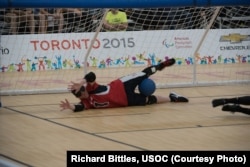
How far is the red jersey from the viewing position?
9.02m

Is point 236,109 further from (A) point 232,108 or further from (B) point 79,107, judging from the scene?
(B) point 79,107

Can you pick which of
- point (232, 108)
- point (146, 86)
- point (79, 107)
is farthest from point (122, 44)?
point (232, 108)

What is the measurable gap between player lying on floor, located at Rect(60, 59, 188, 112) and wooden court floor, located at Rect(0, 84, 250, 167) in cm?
12

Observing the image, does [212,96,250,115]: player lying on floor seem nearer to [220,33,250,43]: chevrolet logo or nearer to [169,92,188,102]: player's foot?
[169,92,188,102]: player's foot

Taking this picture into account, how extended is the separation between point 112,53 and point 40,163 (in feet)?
27.0

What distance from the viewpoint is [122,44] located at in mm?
13828

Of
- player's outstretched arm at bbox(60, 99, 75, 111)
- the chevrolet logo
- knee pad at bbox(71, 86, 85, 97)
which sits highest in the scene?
the chevrolet logo

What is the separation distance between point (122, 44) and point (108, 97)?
4891mm

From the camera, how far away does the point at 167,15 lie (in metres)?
13.6

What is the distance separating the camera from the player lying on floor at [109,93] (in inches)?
347

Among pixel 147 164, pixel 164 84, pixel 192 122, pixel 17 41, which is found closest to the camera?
pixel 147 164

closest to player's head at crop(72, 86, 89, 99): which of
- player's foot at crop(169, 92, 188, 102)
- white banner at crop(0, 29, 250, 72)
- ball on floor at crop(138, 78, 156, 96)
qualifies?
ball on floor at crop(138, 78, 156, 96)

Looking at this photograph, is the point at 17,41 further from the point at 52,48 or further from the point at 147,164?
the point at 147,164

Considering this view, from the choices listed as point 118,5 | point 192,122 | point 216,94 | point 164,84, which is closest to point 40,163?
point 192,122
